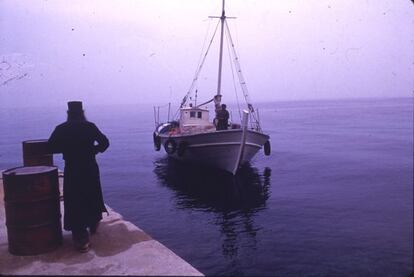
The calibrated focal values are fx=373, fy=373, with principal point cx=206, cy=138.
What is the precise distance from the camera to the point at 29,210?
15.5 feet

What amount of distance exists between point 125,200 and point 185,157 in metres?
6.73

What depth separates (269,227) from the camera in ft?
38.9

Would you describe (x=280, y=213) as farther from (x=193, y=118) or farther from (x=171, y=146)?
(x=193, y=118)

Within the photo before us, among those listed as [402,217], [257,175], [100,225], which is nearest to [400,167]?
[257,175]

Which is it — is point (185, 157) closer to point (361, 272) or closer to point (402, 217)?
point (402, 217)

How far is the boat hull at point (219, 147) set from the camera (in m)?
19.4

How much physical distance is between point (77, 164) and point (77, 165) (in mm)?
13

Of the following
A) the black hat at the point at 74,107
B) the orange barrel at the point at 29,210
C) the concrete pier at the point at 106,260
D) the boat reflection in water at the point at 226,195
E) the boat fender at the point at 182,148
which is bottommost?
the boat reflection in water at the point at 226,195

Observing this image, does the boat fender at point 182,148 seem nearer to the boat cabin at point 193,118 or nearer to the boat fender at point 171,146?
the boat fender at point 171,146

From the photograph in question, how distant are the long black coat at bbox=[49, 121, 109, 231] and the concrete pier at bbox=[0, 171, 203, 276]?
38 cm

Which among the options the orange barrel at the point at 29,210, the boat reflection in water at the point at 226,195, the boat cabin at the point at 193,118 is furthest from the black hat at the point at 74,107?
the boat cabin at the point at 193,118

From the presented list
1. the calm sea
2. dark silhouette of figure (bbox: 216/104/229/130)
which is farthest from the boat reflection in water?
dark silhouette of figure (bbox: 216/104/229/130)

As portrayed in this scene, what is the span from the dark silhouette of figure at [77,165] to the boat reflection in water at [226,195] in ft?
17.9

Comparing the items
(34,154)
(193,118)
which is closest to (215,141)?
(193,118)
